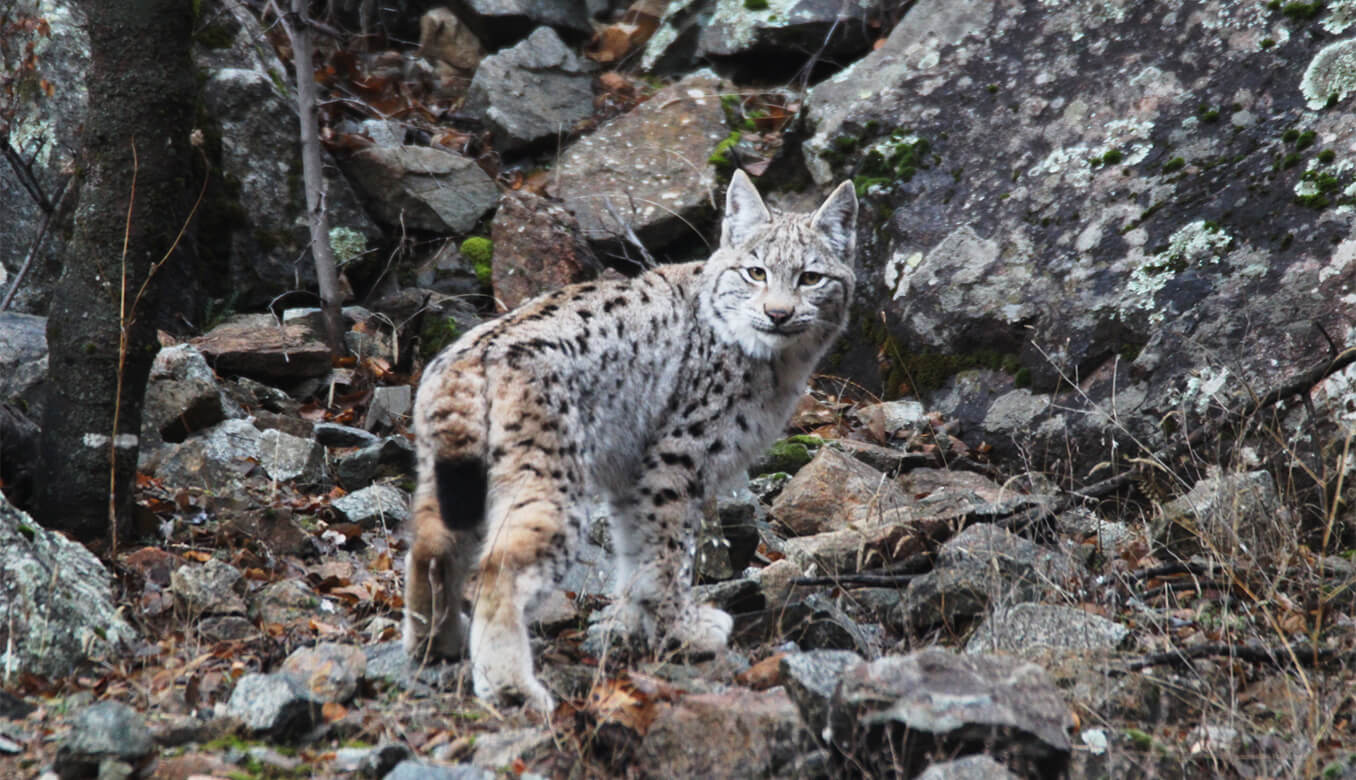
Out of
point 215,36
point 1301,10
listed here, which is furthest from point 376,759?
point 1301,10

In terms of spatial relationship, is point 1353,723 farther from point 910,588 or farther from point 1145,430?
point 1145,430

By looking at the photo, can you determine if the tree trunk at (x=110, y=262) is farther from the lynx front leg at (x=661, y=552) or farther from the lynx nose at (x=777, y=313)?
the lynx nose at (x=777, y=313)

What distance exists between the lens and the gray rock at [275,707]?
3.97m

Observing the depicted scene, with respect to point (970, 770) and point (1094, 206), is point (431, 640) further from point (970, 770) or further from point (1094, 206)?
point (1094, 206)

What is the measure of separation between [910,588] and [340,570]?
2.65 metres

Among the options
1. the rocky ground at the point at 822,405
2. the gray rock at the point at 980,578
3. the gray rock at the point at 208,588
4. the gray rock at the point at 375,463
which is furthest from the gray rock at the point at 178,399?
the gray rock at the point at 980,578

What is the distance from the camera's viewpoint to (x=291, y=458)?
715 centimetres

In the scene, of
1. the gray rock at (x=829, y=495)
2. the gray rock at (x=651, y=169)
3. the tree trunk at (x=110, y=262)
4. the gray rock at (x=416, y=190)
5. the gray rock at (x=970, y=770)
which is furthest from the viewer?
the gray rock at (x=651, y=169)

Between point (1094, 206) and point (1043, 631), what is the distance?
14.0ft

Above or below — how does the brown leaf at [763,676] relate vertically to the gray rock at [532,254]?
below

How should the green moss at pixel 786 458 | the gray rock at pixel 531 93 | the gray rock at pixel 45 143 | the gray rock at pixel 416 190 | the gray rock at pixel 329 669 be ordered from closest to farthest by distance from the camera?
1. the gray rock at pixel 329 669
2. the green moss at pixel 786 458
3. the gray rock at pixel 45 143
4. the gray rock at pixel 416 190
5. the gray rock at pixel 531 93

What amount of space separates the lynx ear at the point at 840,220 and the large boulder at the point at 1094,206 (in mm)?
1475

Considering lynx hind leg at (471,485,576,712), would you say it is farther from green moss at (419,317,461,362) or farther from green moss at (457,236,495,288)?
green moss at (457,236,495,288)

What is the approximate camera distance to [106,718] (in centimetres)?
362
